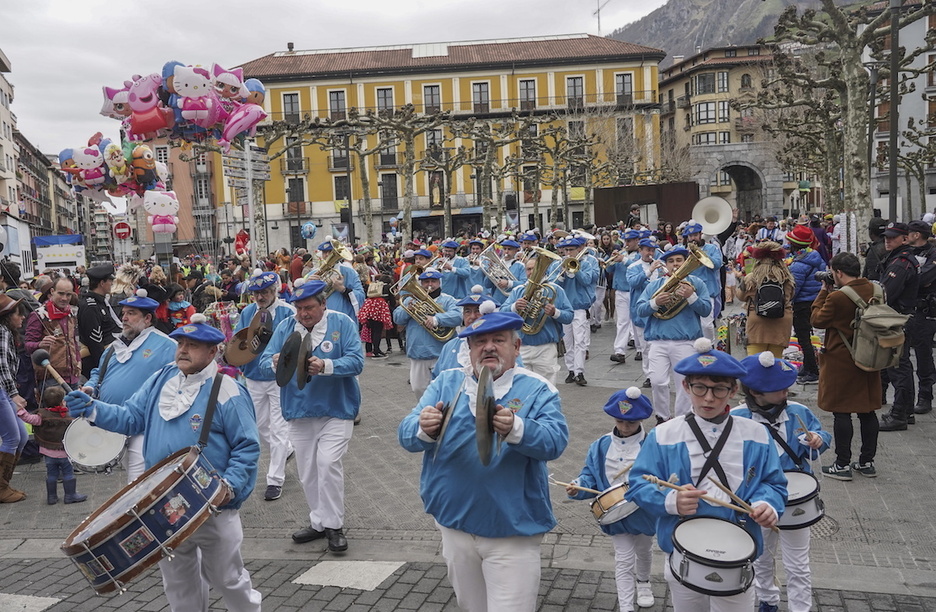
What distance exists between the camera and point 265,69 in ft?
206

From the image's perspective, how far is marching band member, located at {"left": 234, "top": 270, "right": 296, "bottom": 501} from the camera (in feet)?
24.5

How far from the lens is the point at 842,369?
694 cm

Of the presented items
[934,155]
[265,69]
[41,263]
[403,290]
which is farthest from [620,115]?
[403,290]

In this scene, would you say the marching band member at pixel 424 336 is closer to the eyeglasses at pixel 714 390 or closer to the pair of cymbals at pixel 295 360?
the pair of cymbals at pixel 295 360

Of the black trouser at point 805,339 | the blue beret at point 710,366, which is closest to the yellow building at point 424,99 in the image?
the black trouser at point 805,339

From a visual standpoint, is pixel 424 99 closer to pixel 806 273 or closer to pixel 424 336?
pixel 806 273

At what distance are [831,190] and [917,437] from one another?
2304 cm

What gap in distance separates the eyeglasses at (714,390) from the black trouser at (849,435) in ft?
12.0

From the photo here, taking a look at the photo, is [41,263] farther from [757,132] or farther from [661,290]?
[757,132]

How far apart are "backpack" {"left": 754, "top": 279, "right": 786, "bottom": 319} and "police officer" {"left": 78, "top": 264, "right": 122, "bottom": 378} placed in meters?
7.05

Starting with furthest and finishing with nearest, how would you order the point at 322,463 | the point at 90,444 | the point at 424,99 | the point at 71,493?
the point at 424,99, the point at 71,493, the point at 322,463, the point at 90,444

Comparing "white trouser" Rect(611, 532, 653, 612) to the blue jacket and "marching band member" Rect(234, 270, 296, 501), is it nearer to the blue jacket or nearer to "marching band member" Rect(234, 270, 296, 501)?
"marching band member" Rect(234, 270, 296, 501)

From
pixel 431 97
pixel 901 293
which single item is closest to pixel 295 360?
pixel 901 293

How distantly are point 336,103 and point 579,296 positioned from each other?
54895 millimetres
